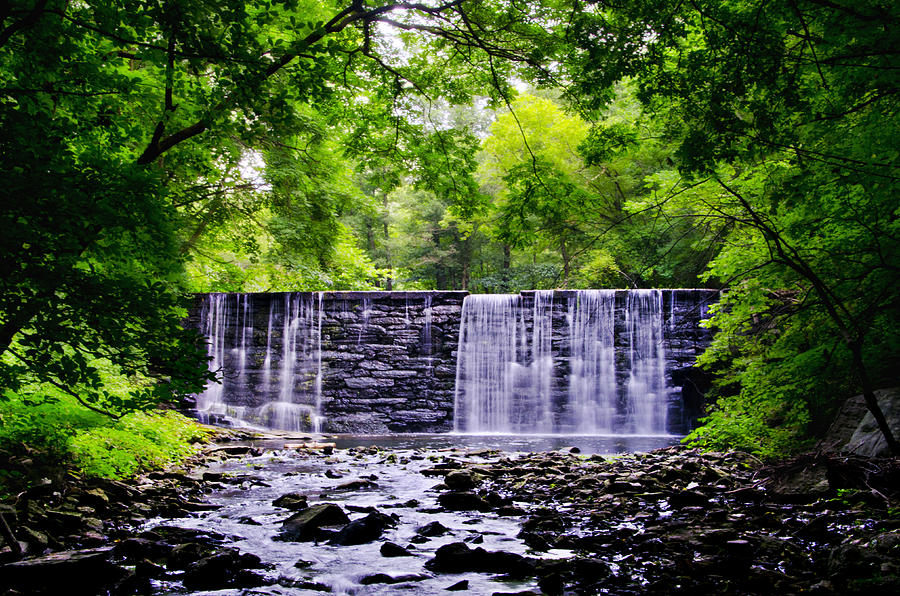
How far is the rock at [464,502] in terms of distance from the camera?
4.77 metres

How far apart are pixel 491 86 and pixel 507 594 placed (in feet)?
15.6

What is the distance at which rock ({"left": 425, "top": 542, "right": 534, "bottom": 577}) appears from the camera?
10.5ft

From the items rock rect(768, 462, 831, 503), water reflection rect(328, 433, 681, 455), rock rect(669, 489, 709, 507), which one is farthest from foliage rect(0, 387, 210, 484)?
water reflection rect(328, 433, 681, 455)

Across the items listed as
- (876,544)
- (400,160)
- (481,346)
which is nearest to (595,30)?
(400,160)

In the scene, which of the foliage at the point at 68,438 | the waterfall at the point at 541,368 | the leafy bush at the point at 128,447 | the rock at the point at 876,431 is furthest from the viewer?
the waterfall at the point at 541,368

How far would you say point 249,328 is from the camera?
41.2 ft

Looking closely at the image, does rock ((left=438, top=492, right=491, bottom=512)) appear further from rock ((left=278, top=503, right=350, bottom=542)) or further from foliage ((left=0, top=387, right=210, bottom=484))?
foliage ((left=0, top=387, right=210, bottom=484))

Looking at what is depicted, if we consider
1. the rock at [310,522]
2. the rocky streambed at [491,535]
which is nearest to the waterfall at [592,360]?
the rocky streambed at [491,535]

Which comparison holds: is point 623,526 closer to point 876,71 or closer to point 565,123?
point 876,71

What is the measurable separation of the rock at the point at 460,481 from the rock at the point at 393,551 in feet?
6.42

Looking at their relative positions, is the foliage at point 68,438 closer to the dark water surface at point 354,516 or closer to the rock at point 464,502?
the dark water surface at point 354,516

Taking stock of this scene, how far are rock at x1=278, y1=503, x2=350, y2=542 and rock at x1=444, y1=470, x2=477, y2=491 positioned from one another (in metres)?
1.47

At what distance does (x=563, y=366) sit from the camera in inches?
466

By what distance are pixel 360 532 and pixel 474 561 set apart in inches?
39.8
